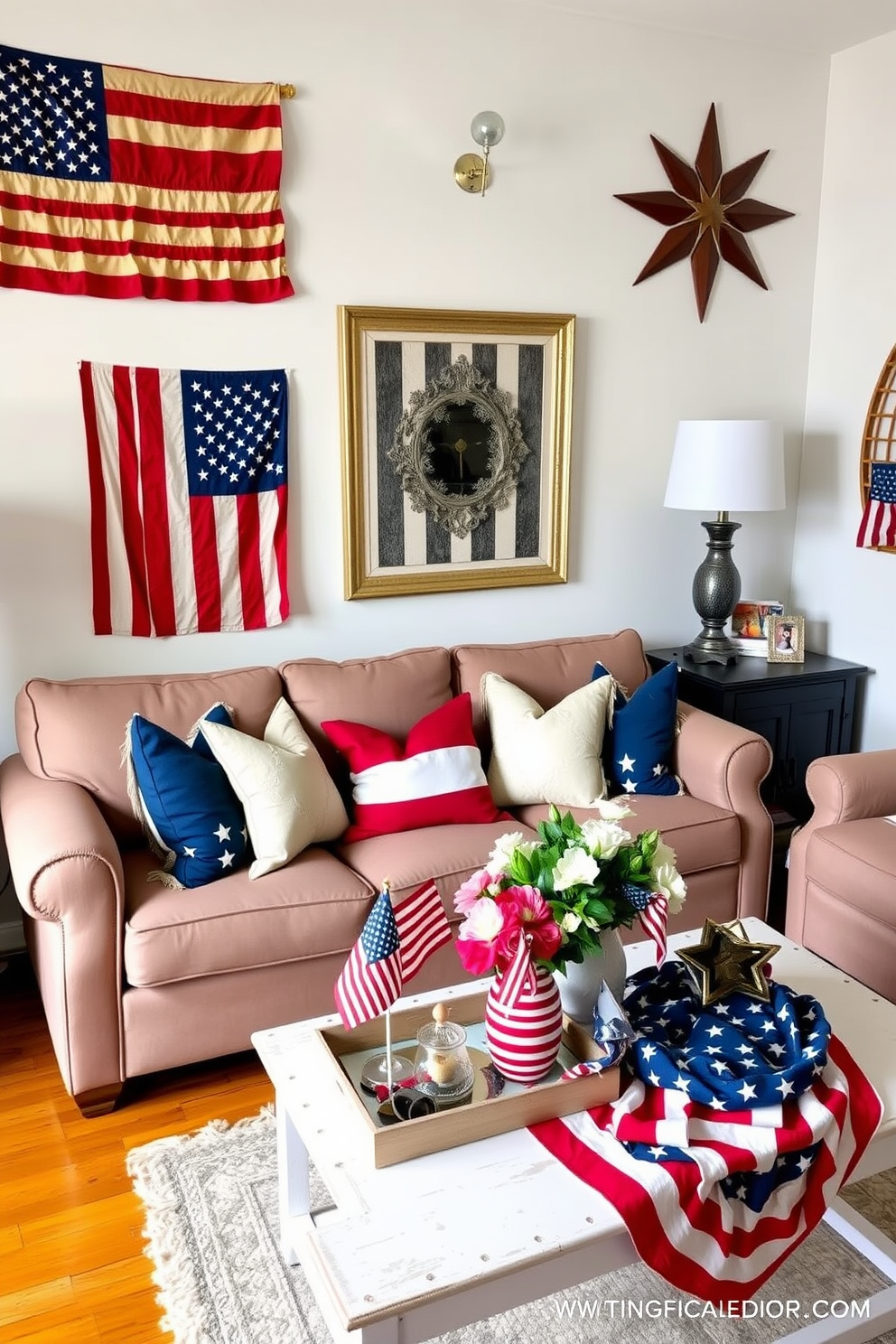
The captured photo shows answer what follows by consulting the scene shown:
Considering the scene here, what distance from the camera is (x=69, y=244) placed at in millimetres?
2936

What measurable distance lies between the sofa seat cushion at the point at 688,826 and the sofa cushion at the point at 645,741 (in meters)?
0.07

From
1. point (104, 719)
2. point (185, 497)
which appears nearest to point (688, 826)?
point (104, 719)

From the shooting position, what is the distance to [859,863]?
2.84 metres

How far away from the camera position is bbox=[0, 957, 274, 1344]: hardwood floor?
6.54 feet

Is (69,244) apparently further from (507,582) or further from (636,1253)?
(636,1253)

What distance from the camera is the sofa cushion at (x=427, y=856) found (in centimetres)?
273

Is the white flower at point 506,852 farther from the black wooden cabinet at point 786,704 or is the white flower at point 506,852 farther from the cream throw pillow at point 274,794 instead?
the black wooden cabinet at point 786,704

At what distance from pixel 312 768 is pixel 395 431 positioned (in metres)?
1.17

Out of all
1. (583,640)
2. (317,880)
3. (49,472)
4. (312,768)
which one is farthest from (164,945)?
(583,640)

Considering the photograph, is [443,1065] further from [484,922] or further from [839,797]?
[839,797]

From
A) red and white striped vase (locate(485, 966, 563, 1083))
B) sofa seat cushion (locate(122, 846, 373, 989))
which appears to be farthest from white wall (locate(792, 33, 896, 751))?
red and white striped vase (locate(485, 966, 563, 1083))

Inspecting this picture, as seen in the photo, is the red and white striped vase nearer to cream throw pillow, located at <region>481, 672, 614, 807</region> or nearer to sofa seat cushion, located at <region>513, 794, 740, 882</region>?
sofa seat cushion, located at <region>513, 794, 740, 882</region>

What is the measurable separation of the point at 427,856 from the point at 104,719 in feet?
3.04

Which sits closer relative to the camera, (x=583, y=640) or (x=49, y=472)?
(x=49, y=472)
